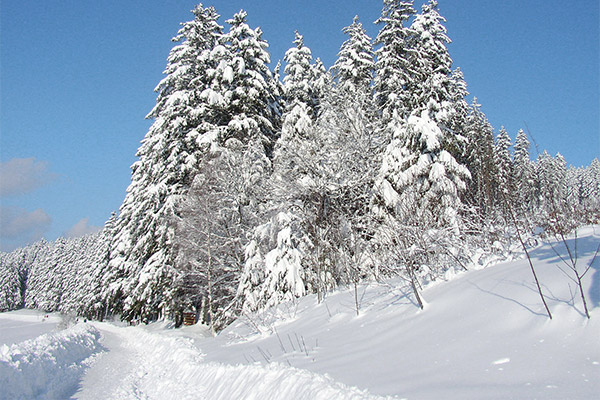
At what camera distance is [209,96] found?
2041 cm

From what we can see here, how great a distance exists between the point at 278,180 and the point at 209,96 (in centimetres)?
707

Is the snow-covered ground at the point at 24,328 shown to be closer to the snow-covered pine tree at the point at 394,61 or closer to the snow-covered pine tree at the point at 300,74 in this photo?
the snow-covered pine tree at the point at 300,74

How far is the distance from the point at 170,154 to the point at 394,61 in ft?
44.6

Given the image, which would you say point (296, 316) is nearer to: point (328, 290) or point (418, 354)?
point (328, 290)

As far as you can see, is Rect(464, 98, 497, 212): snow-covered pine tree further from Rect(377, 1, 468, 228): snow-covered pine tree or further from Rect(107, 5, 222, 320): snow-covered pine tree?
Rect(107, 5, 222, 320): snow-covered pine tree

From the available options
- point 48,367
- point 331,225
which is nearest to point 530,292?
point 331,225

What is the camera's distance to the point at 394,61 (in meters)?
20.2

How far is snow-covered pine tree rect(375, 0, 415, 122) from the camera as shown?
1972 cm

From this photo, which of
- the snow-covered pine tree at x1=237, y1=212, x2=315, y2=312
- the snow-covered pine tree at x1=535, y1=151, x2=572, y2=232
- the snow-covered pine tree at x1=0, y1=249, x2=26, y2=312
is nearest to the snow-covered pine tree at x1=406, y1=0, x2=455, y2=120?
the snow-covered pine tree at x1=535, y1=151, x2=572, y2=232

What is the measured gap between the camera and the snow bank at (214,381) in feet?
14.9

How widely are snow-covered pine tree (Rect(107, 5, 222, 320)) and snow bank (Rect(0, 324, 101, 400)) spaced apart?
22.4ft

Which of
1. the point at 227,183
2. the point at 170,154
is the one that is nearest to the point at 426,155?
the point at 227,183

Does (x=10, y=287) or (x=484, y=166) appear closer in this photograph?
(x=484, y=166)

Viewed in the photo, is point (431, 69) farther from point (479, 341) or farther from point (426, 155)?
point (479, 341)
